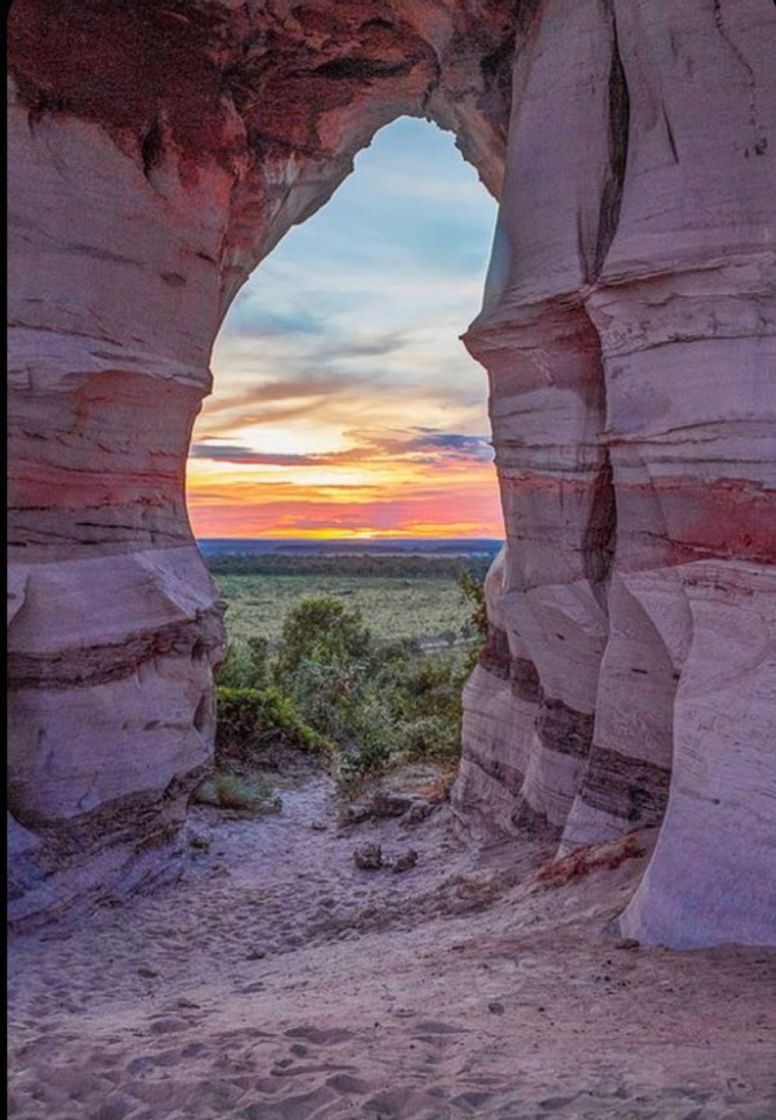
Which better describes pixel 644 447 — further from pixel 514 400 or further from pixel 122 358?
pixel 122 358

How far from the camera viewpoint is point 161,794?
24.3ft

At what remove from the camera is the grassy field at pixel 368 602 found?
31.0 m

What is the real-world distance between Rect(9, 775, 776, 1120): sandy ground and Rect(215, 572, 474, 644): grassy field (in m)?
14.5

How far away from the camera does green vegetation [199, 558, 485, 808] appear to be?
449 inches

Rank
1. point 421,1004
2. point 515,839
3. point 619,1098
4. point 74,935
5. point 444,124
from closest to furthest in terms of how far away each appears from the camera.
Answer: point 619,1098 → point 421,1004 → point 74,935 → point 515,839 → point 444,124

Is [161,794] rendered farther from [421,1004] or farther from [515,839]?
[421,1004]

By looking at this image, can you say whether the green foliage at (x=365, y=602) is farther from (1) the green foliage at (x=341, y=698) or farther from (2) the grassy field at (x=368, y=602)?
(1) the green foliage at (x=341, y=698)

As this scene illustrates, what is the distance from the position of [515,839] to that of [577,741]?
1.12 metres

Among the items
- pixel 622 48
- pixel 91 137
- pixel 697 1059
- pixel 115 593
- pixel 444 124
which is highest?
pixel 444 124

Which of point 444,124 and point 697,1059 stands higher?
point 444,124

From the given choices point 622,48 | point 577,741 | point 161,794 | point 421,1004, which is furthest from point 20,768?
point 622,48

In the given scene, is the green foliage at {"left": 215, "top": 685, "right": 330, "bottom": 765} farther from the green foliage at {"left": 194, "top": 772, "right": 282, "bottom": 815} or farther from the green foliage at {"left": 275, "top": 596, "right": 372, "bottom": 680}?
the green foliage at {"left": 275, "top": 596, "right": 372, "bottom": 680}

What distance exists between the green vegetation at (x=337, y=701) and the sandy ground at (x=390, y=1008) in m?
3.37

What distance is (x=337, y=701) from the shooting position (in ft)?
46.4
